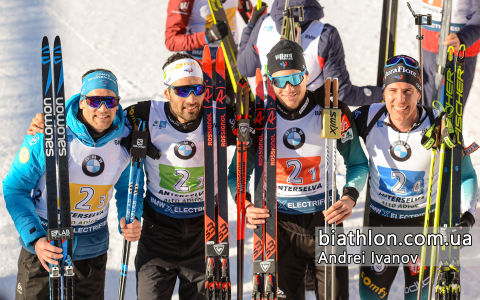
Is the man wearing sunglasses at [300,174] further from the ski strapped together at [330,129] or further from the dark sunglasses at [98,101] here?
the dark sunglasses at [98,101]

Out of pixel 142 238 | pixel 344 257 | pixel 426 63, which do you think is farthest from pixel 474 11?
pixel 142 238

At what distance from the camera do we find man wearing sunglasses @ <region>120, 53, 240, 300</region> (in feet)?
12.2

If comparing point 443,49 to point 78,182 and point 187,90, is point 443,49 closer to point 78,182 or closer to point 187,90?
point 187,90

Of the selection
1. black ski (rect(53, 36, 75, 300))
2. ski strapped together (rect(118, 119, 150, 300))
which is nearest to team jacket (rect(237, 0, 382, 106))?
ski strapped together (rect(118, 119, 150, 300))

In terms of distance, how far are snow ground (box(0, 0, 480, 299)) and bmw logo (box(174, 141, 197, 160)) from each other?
2.50 meters

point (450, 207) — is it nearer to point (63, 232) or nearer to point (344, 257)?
point (344, 257)

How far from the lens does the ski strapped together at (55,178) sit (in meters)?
3.39

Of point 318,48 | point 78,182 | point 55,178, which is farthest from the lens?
point 318,48

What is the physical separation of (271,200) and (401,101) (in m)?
1.15

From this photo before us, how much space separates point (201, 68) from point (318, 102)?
892 millimetres

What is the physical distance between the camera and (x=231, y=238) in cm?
571

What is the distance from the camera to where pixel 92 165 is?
11.6 ft

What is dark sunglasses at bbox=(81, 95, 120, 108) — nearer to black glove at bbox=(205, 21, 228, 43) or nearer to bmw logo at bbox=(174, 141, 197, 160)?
bmw logo at bbox=(174, 141, 197, 160)

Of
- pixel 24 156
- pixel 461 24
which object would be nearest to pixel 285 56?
pixel 24 156
